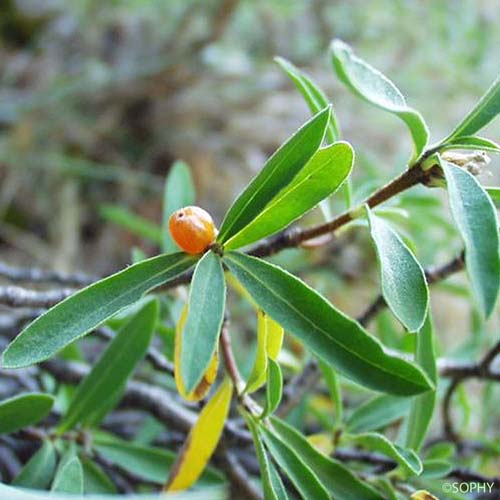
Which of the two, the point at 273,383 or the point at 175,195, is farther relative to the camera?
the point at 175,195

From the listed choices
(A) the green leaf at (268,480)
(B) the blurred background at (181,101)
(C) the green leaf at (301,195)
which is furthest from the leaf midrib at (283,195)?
(B) the blurred background at (181,101)

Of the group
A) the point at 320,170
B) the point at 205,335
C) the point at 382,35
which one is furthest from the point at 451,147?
the point at 382,35

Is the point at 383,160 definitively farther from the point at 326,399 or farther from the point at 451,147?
the point at 451,147

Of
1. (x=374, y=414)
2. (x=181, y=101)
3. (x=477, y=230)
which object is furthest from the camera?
(x=181, y=101)

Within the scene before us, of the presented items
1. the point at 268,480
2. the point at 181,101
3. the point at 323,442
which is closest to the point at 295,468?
the point at 268,480

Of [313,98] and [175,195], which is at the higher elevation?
[313,98]

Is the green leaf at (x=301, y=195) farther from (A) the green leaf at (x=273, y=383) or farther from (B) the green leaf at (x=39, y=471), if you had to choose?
(B) the green leaf at (x=39, y=471)

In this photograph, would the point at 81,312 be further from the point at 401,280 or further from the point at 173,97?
the point at 173,97
